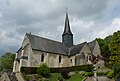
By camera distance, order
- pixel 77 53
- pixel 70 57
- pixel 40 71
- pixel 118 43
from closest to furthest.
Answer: pixel 118 43
pixel 40 71
pixel 77 53
pixel 70 57

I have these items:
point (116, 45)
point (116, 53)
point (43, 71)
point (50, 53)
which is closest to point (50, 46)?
point (50, 53)

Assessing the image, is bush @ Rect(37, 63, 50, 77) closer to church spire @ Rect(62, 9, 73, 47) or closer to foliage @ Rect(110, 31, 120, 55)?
foliage @ Rect(110, 31, 120, 55)

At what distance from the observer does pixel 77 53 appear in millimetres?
45031

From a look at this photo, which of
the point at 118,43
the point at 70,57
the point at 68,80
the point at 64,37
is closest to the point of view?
the point at 118,43

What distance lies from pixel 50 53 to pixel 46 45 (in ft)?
8.05

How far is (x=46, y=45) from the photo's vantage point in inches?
1797

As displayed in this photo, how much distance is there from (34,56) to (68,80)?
38.2ft

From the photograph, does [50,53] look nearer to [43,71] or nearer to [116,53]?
[43,71]

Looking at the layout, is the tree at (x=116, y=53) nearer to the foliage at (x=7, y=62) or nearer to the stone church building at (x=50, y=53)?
the stone church building at (x=50, y=53)

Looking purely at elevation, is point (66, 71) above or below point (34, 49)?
below

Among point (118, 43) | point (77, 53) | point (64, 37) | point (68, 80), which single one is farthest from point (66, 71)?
point (64, 37)

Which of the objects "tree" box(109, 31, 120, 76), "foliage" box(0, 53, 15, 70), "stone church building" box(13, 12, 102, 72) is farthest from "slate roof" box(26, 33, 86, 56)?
"foliage" box(0, 53, 15, 70)

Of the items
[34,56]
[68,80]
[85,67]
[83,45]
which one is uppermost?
[83,45]

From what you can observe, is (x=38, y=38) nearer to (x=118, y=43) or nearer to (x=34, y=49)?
(x=34, y=49)
